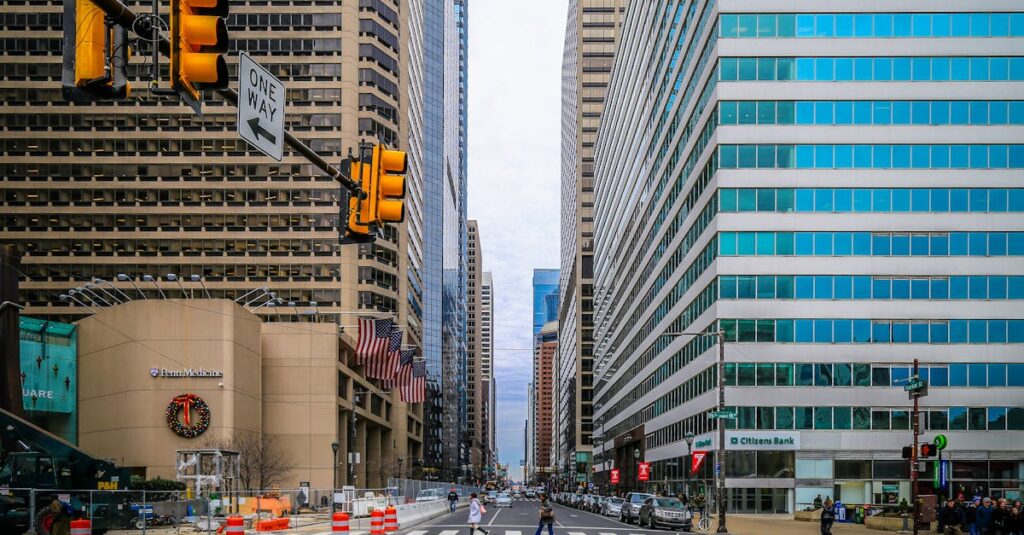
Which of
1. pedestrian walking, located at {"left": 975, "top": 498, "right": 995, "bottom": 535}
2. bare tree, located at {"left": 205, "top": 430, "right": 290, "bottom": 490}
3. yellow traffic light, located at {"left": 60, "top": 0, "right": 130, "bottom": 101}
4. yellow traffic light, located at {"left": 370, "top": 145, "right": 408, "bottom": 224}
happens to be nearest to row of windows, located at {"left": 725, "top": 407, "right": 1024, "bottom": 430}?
pedestrian walking, located at {"left": 975, "top": 498, "right": 995, "bottom": 535}

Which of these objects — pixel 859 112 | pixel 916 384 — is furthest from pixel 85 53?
pixel 859 112

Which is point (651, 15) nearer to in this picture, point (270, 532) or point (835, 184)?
point (835, 184)

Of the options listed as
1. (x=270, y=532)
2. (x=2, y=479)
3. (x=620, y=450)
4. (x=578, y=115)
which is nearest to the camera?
(x=2, y=479)

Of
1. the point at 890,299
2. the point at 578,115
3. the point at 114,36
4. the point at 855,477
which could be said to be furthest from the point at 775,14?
the point at 578,115

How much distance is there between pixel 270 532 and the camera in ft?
110

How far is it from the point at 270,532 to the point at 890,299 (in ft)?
127

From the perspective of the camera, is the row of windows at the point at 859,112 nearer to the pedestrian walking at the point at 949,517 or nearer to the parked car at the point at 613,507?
the parked car at the point at 613,507

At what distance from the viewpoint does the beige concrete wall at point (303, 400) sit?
72.7 m

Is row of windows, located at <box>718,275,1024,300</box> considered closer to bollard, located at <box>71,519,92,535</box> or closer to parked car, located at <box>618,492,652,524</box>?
parked car, located at <box>618,492,652,524</box>

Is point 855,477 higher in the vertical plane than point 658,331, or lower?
lower

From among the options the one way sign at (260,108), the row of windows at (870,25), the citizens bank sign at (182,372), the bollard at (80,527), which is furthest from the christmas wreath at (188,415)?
the one way sign at (260,108)

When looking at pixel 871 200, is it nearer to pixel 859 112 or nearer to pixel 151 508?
pixel 859 112

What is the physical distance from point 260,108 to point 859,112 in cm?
5412

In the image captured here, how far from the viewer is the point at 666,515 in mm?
43688
